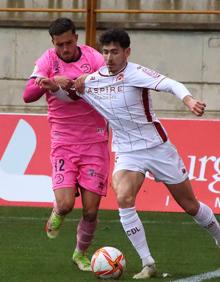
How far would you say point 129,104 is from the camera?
888cm

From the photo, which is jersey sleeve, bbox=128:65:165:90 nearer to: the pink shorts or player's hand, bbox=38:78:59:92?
player's hand, bbox=38:78:59:92

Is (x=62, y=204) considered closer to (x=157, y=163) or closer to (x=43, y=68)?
(x=157, y=163)

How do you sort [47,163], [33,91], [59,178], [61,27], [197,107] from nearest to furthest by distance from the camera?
[197,107] < [61,27] < [33,91] < [59,178] < [47,163]

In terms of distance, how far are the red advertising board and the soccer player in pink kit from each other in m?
4.31


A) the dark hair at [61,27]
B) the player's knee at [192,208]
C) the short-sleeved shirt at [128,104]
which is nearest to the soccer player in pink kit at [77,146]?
the dark hair at [61,27]

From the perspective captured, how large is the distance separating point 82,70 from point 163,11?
32.0 ft

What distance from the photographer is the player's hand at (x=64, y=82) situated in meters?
9.02

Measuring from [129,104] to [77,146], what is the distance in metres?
0.78

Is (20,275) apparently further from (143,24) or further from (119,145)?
(143,24)

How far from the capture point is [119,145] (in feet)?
29.6

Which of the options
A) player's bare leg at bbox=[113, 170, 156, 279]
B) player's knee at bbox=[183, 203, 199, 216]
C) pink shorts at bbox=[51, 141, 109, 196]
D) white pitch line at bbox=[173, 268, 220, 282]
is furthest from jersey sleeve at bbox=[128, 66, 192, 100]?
white pitch line at bbox=[173, 268, 220, 282]

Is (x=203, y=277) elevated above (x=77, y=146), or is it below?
below

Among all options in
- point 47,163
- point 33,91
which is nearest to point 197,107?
point 33,91

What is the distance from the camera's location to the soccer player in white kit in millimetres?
8797
